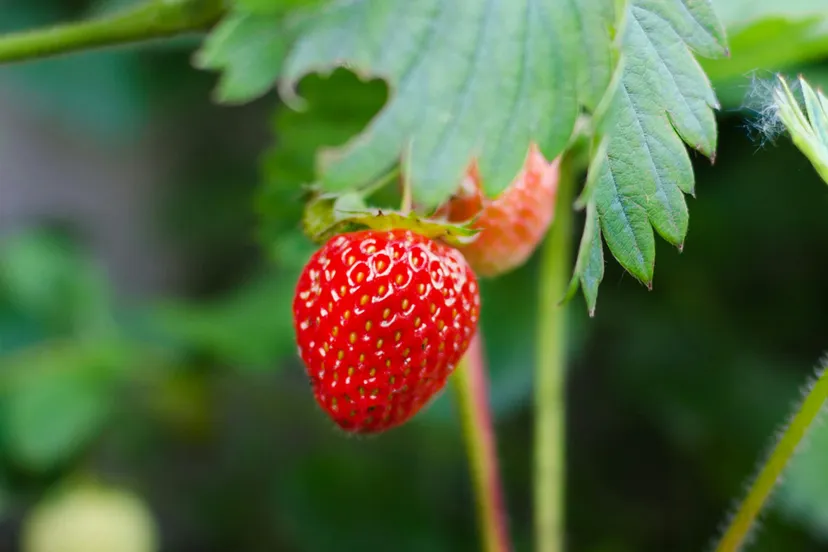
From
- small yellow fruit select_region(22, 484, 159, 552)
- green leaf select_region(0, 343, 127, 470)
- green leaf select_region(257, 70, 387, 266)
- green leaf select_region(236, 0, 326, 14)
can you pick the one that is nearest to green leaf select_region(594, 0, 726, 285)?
green leaf select_region(236, 0, 326, 14)

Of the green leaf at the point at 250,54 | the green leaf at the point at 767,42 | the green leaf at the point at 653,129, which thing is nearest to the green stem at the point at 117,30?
the green leaf at the point at 250,54

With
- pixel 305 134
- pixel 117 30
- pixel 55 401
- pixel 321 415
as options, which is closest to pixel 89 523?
pixel 55 401

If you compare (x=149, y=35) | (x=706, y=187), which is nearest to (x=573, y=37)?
(x=149, y=35)

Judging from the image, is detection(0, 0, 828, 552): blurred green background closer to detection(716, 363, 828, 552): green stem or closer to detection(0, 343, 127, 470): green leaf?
detection(0, 343, 127, 470): green leaf

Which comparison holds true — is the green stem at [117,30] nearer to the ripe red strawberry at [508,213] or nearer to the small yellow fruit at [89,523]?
the ripe red strawberry at [508,213]

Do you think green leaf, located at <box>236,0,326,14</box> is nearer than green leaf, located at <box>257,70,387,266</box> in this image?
Yes
